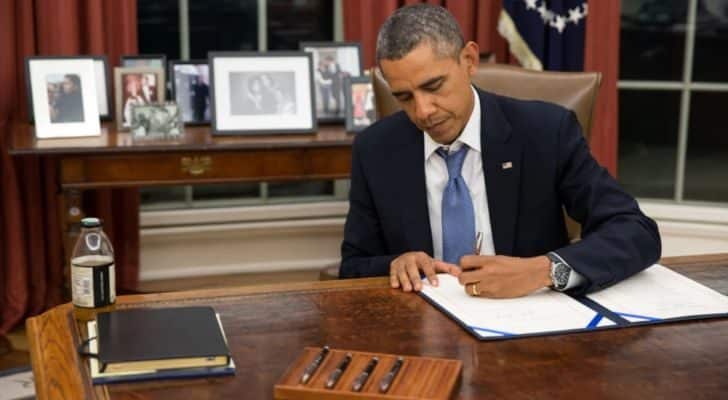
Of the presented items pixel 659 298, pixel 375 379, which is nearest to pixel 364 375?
pixel 375 379

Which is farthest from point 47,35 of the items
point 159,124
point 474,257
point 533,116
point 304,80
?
point 474,257

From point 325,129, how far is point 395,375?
235cm

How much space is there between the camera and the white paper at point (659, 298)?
1825mm

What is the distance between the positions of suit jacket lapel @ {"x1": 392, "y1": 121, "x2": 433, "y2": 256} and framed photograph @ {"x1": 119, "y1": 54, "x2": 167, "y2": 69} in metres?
Result: 1.67

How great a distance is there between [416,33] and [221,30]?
7.90ft

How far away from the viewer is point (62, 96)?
11.4 ft

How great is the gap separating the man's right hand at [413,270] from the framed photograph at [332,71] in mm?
1803

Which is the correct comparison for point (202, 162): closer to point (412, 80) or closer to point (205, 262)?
point (205, 262)

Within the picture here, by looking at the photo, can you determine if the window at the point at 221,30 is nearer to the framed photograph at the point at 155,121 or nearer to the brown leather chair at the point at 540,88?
the framed photograph at the point at 155,121

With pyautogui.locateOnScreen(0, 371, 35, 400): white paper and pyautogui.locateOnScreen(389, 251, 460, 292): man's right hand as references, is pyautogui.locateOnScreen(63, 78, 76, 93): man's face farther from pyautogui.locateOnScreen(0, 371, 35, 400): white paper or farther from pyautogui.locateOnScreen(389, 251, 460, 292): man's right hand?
pyautogui.locateOnScreen(389, 251, 460, 292): man's right hand

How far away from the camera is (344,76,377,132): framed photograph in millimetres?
3668

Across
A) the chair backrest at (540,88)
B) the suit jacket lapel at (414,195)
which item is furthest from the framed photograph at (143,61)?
the suit jacket lapel at (414,195)

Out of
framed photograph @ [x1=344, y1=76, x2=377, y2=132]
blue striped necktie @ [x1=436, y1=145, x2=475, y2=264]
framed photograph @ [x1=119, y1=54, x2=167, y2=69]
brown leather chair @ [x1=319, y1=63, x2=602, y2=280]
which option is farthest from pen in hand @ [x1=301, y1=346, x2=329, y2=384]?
framed photograph @ [x1=119, y1=54, x2=167, y2=69]

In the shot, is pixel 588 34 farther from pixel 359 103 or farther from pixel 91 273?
pixel 91 273
